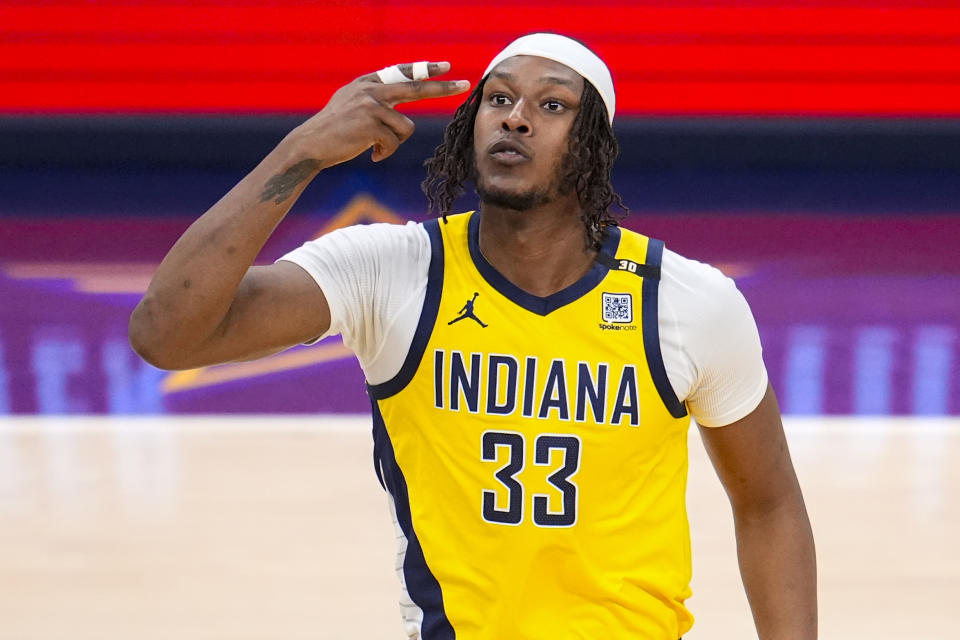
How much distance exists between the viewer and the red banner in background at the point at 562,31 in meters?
7.48

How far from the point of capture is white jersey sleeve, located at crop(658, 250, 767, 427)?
1.75 metres

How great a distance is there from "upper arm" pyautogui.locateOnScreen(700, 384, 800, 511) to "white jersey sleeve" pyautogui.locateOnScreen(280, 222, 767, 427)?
0.03m

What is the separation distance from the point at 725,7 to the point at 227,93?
2.82 m

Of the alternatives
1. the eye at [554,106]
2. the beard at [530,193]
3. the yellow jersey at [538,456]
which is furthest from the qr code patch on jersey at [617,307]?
the eye at [554,106]

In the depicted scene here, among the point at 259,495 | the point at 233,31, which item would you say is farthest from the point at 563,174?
the point at 233,31

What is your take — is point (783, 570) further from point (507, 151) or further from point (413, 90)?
point (413, 90)

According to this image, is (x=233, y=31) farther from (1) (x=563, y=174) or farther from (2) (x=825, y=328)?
(1) (x=563, y=174)

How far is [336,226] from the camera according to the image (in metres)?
6.32

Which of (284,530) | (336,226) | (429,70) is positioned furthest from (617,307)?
(336,226)

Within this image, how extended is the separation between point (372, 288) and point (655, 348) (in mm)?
377

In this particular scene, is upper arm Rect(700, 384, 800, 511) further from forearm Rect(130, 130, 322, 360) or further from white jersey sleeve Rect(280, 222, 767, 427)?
forearm Rect(130, 130, 322, 360)

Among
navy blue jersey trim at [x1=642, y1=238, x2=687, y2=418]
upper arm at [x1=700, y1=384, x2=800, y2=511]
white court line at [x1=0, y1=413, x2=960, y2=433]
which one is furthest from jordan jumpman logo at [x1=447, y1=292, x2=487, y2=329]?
white court line at [x1=0, y1=413, x2=960, y2=433]

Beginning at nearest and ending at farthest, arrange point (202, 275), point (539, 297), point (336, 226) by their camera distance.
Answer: point (202, 275)
point (539, 297)
point (336, 226)

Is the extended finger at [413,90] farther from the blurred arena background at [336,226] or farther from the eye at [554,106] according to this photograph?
the blurred arena background at [336,226]
